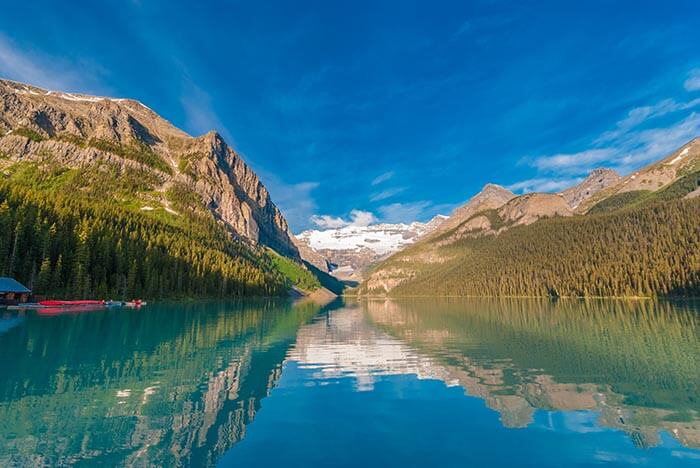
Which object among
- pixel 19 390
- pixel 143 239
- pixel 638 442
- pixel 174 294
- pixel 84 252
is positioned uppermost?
pixel 143 239

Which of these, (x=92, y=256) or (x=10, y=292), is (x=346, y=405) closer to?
(x=10, y=292)

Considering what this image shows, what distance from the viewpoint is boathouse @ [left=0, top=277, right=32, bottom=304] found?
85.0 metres

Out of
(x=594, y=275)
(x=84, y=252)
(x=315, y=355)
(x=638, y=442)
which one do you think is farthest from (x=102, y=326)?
(x=594, y=275)

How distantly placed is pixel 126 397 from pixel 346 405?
38.4 ft

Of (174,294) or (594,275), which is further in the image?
(594,275)

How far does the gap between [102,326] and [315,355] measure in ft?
114

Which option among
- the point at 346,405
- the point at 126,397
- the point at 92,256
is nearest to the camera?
the point at 126,397

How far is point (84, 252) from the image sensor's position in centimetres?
10869

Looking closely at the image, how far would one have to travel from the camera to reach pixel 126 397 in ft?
67.6

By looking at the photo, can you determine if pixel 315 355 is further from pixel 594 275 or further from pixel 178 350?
pixel 594 275

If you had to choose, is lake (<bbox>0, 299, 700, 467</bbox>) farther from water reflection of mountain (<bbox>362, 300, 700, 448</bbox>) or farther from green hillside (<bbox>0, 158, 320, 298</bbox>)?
green hillside (<bbox>0, 158, 320, 298</bbox>)

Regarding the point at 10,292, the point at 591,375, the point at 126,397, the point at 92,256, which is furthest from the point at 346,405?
the point at 92,256

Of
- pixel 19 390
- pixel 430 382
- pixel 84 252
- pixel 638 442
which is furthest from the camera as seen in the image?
pixel 84 252

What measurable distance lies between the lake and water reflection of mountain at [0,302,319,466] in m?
0.10
